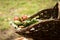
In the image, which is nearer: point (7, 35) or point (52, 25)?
point (52, 25)

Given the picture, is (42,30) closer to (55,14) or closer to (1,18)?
(55,14)

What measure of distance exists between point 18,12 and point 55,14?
1.31m

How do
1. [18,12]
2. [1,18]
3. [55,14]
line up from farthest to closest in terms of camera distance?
[18,12] < [1,18] < [55,14]

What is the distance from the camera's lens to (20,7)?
3.82 meters

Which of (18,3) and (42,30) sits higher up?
(18,3)

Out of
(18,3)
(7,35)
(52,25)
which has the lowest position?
(7,35)

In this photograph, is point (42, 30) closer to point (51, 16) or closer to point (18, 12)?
point (51, 16)

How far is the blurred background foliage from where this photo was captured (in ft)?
11.3

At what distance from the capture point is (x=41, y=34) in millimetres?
1925

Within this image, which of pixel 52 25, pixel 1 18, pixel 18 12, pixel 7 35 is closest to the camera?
pixel 52 25

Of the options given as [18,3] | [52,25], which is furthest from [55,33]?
[18,3]

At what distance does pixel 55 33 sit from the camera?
1.96m

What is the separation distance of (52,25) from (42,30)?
11cm

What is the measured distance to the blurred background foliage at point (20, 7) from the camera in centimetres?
346
